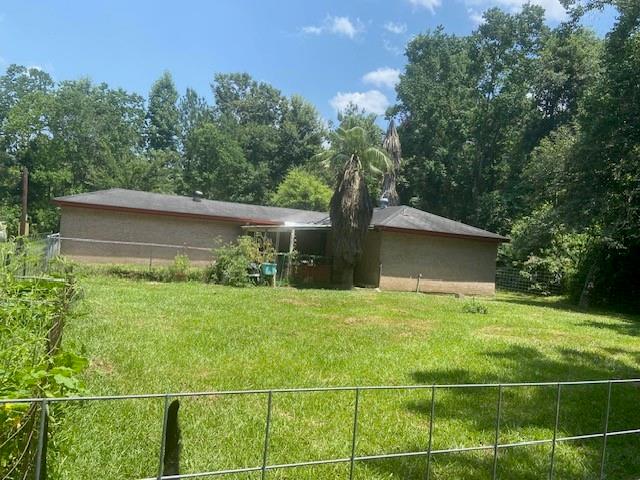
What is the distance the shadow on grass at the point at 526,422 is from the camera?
4133 millimetres

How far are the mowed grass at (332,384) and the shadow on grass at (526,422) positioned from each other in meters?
0.02

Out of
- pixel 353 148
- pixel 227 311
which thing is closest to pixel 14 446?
pixel 227 311

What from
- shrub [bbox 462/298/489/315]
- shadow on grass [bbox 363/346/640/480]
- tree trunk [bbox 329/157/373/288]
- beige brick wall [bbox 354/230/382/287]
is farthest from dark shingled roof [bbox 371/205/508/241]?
shadow on grass [bbox 363/346/640/480]

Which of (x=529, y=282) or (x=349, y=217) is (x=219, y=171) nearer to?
(x=349, y=217)

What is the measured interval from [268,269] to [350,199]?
13.4 ft

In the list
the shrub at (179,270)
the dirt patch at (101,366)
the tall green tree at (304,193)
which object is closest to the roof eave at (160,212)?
the shrub at (179,270)

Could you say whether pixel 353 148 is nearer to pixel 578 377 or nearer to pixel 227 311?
pixel 227 311

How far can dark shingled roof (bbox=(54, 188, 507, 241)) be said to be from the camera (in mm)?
21547

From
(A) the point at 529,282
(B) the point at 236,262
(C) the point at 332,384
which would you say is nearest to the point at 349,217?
(B) the point at 236,262

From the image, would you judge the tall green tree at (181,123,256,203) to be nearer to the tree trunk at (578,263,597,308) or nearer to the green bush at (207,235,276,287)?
the green bush at (207,235,276,287)

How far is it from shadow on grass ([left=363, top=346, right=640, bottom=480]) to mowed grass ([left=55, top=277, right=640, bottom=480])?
0.8 inches

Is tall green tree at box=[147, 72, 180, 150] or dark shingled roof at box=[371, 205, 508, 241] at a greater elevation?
tall green tree at box=[147, 72, 180, 150]

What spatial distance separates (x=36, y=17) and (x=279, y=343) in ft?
107

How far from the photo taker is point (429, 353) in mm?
8016
